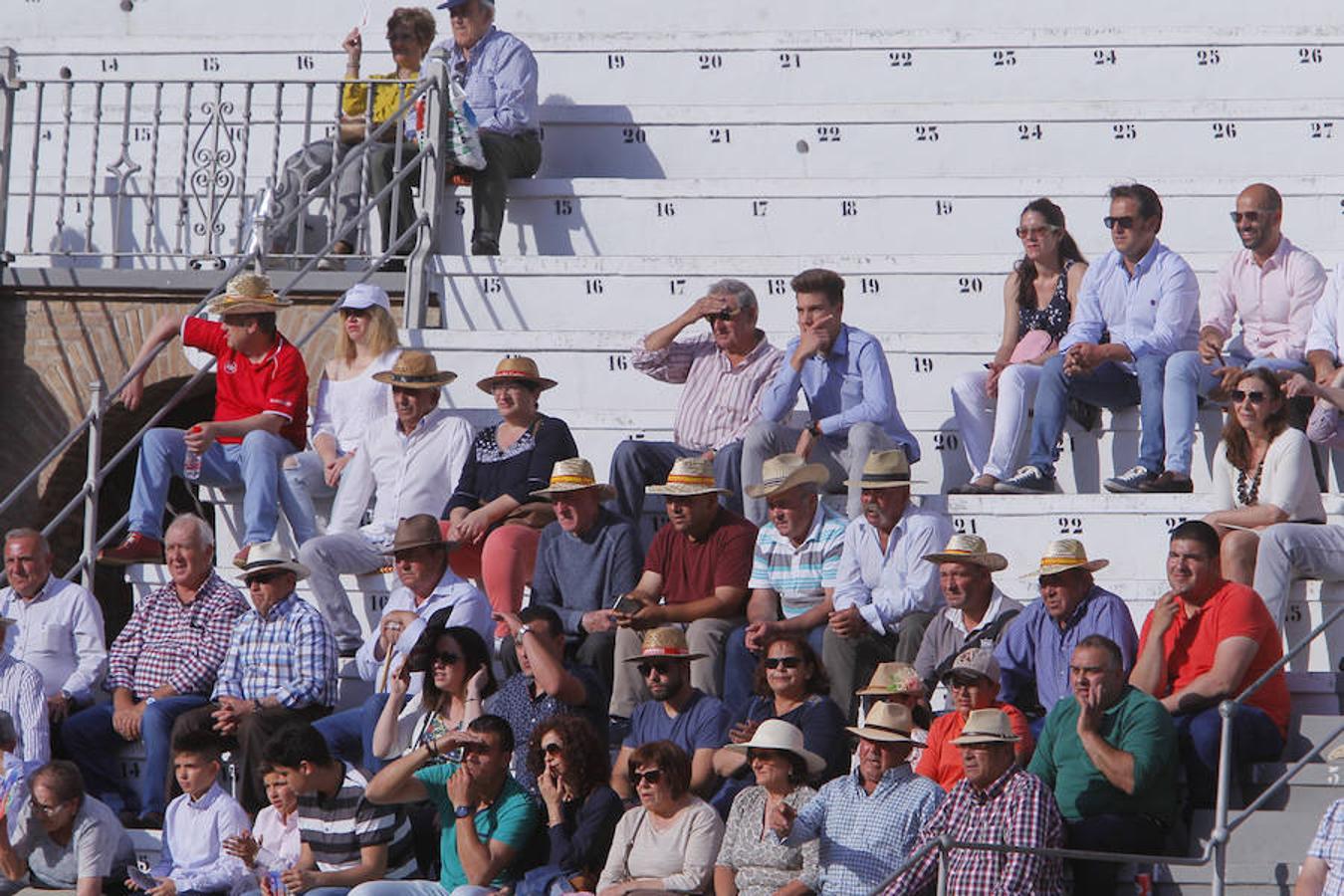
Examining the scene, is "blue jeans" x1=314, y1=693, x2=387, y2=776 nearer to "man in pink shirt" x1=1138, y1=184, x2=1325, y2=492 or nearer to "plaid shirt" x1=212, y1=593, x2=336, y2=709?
"plaid shirt" x1=212, y1=593, x2=336, y2=709

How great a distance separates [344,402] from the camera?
11.7 m

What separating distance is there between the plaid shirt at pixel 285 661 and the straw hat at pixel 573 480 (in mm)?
1066

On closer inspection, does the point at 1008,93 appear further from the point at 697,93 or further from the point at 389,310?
the point at 389,310

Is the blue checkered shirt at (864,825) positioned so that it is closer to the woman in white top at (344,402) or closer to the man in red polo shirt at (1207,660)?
the man in red polo shirt at (1207,660)

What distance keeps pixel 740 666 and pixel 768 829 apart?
3.92 feet

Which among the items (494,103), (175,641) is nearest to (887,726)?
(175,641)

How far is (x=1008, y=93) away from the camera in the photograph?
46.6 ft

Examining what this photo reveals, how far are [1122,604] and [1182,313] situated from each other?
6.80ft

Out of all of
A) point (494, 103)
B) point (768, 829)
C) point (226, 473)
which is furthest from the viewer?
point (494, 103)

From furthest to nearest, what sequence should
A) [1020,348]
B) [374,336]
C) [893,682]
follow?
[374,336]
[1020,348]
[893,682]

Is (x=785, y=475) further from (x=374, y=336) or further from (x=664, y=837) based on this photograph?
(x=374, y=336)

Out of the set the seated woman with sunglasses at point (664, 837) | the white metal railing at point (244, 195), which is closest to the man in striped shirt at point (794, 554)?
the seated woman with sunglasses at point (664, 837)

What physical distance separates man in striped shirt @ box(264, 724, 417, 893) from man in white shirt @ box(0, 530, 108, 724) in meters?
1.74

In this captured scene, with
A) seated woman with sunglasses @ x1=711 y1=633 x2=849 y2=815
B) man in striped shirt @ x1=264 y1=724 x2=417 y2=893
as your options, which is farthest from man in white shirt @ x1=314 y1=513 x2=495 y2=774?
seated woman with sunglasses @ x1=711 y1=633 x2=849 y2=815
